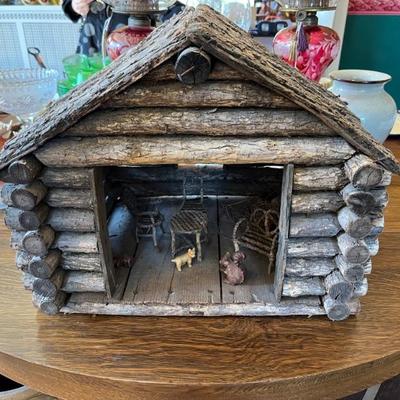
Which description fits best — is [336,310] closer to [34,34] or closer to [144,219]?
[144,219]

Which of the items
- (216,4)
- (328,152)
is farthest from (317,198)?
(216,4)

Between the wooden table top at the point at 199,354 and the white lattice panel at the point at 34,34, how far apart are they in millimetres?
3028

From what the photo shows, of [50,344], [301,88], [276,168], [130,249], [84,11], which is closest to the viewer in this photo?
[301,88]

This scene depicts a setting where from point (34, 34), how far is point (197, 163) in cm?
327

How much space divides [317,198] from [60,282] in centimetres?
46

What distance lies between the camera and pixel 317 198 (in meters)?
0.72

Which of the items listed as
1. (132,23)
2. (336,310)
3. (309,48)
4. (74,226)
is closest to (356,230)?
(336,310)

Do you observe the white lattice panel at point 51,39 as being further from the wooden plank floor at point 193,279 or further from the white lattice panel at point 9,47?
the wooden plank floor at point 193,279

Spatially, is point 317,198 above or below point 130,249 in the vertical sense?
above

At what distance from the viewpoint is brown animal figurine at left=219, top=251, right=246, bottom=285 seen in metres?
0.85

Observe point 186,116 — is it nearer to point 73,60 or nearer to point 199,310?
point 199,310

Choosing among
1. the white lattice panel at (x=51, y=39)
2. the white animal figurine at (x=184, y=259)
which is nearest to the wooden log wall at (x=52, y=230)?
the white animal figurine at (x=184, y=259)

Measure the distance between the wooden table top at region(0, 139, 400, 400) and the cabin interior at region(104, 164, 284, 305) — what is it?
0.19 ft

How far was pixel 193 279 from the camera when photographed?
87 cm
